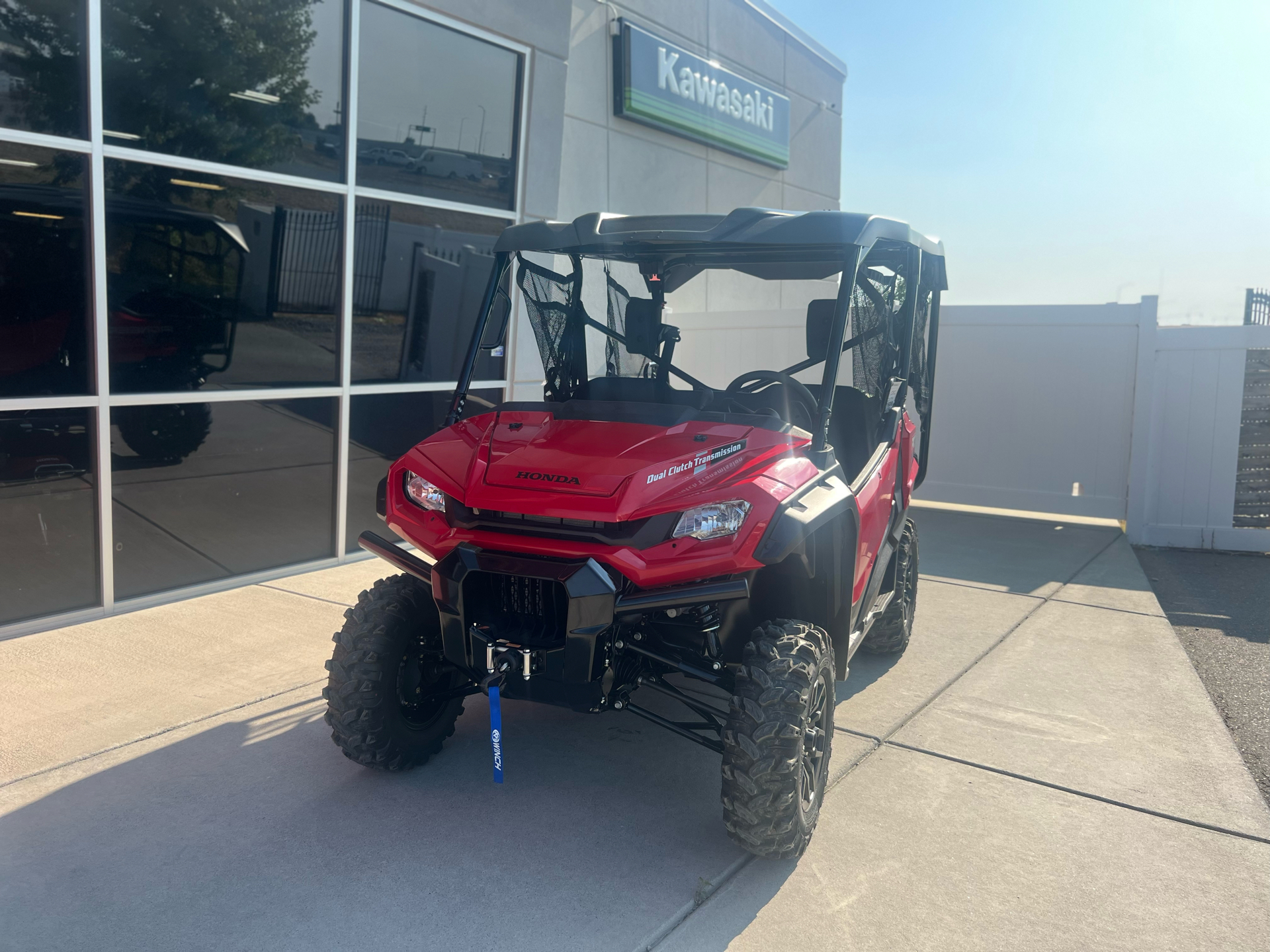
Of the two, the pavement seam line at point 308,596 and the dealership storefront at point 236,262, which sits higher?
the dealership storefront at point 236,262

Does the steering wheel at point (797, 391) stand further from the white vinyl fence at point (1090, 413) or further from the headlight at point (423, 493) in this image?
the white vinyl fence at point (1090, 413)

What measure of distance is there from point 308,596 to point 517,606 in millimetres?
3542

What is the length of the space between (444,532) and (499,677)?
0.54 metres

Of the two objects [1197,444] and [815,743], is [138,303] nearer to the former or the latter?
[815,743]

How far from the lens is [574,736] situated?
419 centimetres

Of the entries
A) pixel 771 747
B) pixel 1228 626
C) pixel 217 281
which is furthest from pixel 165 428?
pixel 1228 626

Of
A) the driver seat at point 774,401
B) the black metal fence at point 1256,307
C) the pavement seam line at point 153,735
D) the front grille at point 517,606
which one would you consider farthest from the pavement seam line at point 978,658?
the black metal fence at point 1256,307

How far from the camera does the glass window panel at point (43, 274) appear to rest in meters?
5.18

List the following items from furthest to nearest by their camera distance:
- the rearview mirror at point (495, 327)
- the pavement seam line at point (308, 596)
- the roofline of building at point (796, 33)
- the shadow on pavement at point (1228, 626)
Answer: the roofline of building at point (796, 33)
the pavement seam line at point (308, 596)
the shadow on pavement at point (1228, 626)
the rearview mirror at point (495, 327)

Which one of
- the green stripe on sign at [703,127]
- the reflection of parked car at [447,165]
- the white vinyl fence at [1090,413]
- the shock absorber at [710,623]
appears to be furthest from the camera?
the green stripe on sign at [703,127]

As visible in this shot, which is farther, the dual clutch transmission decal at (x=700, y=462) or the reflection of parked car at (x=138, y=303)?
the reflection of parked car at (x=138, y=303)

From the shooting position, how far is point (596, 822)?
348cm

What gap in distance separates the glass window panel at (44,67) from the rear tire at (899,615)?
4.92 metres

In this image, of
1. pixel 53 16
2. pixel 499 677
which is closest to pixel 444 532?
pixel 499 677
